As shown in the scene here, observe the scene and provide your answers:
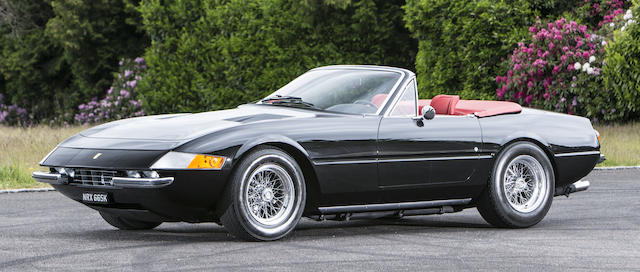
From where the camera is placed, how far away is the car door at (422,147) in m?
8.30

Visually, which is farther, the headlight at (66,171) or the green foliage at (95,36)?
the green foliage at (95,36)

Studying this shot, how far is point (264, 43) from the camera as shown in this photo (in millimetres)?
24203

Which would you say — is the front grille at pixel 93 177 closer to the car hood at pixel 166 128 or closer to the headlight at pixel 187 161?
the car hood at pixel 166 128

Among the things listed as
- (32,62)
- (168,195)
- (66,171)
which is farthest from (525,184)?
(32,62)

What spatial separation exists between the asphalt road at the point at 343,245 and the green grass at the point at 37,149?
10.7ft

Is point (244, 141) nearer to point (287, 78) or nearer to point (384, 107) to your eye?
point (384, 107)

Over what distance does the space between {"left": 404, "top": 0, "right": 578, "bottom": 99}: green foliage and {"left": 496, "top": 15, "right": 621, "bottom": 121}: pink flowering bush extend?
496mm

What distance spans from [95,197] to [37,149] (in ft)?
31.6

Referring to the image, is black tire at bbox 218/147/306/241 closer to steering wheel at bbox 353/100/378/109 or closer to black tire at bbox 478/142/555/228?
steering wheel at bbox 353/100/378/109

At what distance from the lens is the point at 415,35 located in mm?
22047

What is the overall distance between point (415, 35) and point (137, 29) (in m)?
10.9

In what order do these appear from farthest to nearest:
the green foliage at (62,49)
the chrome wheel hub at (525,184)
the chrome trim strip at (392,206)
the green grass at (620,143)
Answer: the green foliage at (62,49), the green grass at (620,143), the chrome wheel hub at (525,184), the chrome trim strip at (392,206)

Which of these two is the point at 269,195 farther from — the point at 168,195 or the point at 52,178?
the point at 52,178

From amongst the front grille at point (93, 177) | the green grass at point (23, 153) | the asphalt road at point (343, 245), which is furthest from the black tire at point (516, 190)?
the green grass at point (23, 153)
